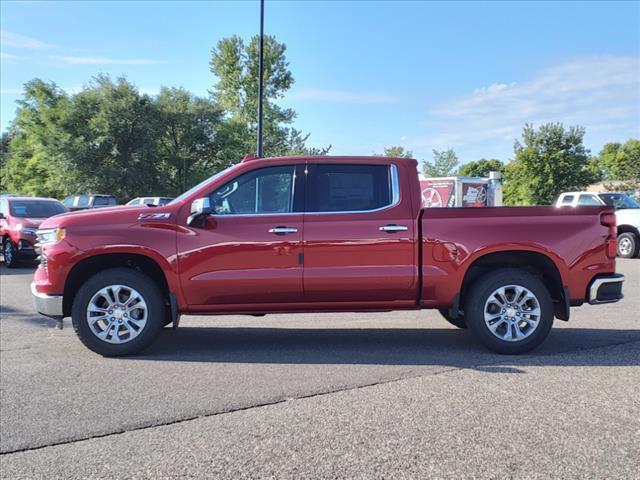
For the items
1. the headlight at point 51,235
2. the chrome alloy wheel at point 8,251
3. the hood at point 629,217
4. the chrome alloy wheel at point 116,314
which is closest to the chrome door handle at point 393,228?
the chrome alloy wheel at point 116,314

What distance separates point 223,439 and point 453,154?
64.3 metres

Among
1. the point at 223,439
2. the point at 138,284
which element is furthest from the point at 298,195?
the point at 223,439

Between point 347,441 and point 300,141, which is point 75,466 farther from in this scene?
point 300,141

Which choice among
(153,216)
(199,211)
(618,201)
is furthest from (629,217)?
(153,216)

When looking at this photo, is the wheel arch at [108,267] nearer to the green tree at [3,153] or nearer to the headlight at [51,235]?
the headlight at [51,235]

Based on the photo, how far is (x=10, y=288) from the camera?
10.7 meters

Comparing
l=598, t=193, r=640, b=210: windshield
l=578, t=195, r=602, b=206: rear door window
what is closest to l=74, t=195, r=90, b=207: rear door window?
l=578, t=195, r=602, b=206: rear door window

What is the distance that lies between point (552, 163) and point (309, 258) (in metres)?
38.5

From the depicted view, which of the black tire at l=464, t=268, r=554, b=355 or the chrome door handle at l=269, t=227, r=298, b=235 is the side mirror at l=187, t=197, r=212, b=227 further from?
the black tire at l=464, t=268, r=554, b=355

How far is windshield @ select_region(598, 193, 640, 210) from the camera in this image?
17375 millimetres

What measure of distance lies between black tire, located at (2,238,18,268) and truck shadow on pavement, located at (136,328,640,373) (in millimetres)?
8937

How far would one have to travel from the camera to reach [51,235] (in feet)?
18.7

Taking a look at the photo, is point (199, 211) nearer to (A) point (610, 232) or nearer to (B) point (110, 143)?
(A) point (610, 232)

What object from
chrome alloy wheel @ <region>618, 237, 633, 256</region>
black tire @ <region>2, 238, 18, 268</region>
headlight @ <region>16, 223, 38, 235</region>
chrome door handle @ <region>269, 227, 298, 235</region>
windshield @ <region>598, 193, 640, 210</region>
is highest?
windshield @ <region>598, 193, 640, 210</region>
